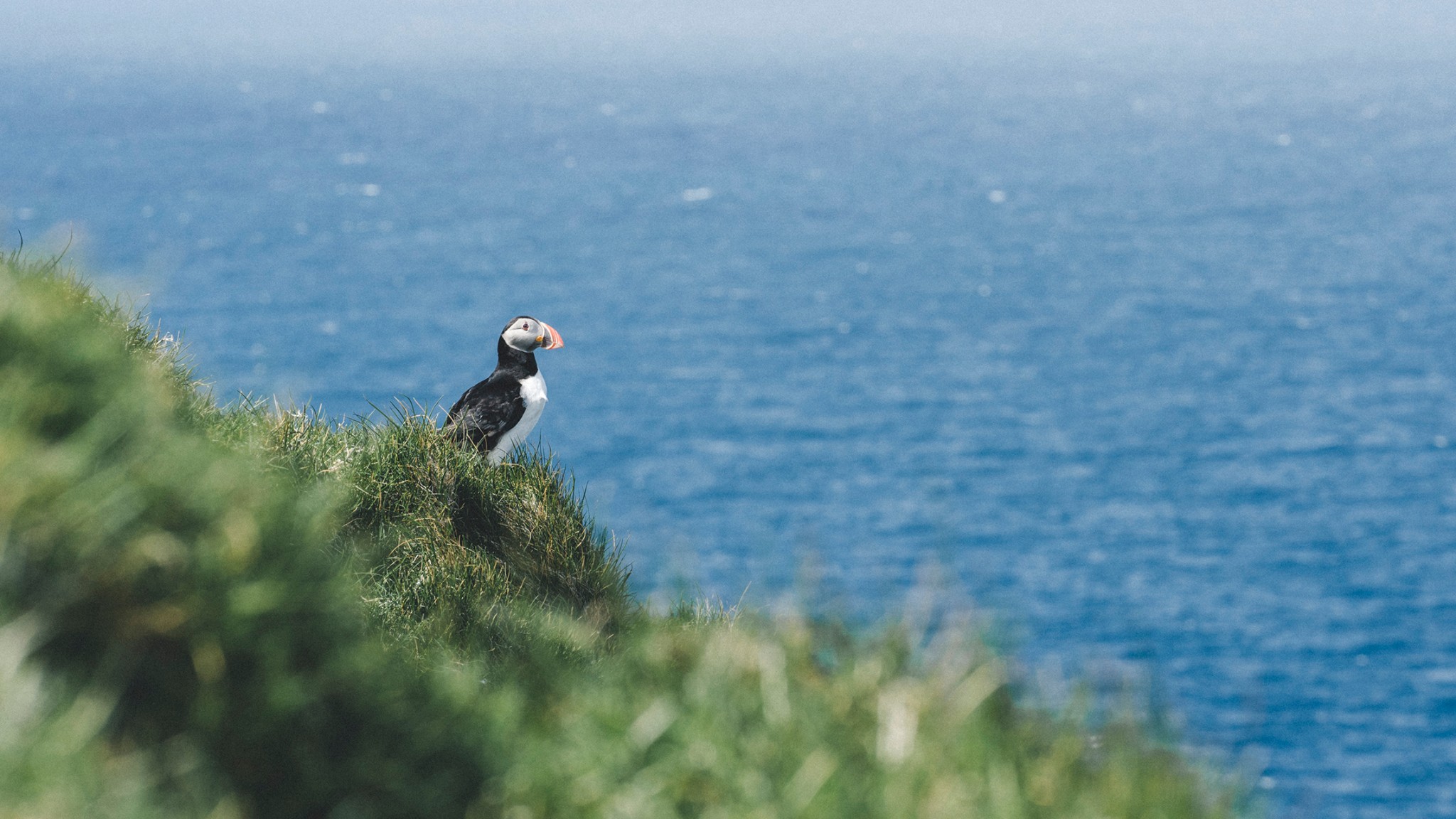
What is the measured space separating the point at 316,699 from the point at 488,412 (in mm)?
7638

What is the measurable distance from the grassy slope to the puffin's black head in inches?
282

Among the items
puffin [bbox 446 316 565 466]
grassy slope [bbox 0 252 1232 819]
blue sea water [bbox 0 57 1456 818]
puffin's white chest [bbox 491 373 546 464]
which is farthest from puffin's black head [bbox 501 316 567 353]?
grassy slope [bbox 0 252 1232 819]

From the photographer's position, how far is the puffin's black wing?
11.6 meters

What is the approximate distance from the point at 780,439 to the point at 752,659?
8078cm

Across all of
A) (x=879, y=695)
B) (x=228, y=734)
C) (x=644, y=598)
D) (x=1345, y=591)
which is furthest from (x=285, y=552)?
(x=1345, y=591)

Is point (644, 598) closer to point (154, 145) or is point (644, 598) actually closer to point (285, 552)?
point (285, 552)

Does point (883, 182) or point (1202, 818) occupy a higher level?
point (883, 182)

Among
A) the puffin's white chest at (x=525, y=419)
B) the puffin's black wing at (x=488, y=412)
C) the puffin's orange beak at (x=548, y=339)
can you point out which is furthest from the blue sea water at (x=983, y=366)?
the puffin's orange beak at (x=548, y=339)

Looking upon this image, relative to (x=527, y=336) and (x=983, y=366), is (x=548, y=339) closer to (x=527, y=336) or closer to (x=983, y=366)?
(x=527, y=336)

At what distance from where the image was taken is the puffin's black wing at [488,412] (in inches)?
457

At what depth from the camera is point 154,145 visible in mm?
191000

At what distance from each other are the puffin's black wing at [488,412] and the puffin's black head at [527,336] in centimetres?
36

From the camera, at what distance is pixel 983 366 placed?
3866 inches

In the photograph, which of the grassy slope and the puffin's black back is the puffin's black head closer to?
the puffin's black back
